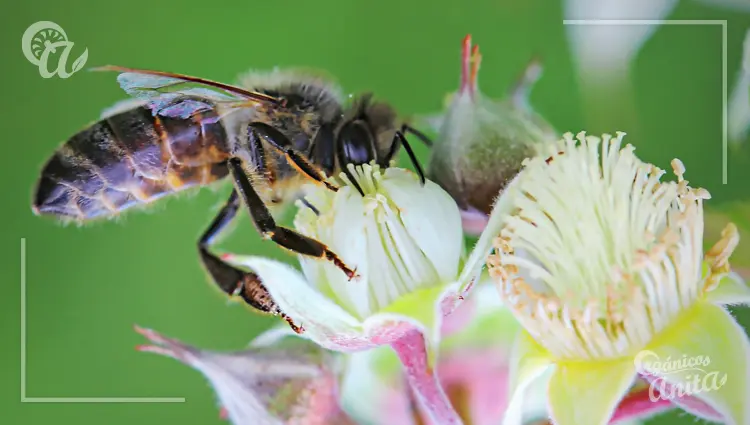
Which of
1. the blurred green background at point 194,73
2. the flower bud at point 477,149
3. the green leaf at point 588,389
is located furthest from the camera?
the blurred green background at point 194,73

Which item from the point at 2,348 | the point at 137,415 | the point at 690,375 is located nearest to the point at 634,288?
the point at 690,375

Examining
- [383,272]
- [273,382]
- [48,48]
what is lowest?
[273,382]

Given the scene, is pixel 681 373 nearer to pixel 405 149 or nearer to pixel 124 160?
pixel 405 149

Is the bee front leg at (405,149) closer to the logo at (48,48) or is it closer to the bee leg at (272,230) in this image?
the bee leg at (272,230)

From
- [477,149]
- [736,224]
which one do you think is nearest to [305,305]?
[477,149]

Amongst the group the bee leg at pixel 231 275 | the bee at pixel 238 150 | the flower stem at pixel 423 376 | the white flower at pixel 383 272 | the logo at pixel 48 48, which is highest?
the logo at pixel 48 48

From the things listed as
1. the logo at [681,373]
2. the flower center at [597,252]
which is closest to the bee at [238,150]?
the flower center at [597,252]
